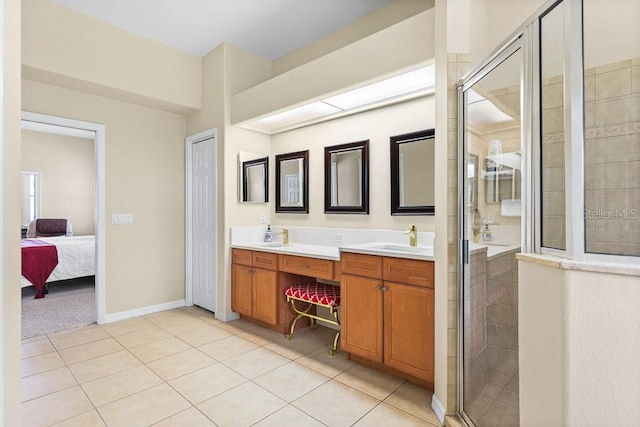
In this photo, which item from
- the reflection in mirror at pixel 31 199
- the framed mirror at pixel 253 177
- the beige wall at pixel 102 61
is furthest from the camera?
the reflection in mirror at pixel 31 199

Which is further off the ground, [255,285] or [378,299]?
[378,299]

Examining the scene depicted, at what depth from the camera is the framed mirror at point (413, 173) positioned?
2.60 metres

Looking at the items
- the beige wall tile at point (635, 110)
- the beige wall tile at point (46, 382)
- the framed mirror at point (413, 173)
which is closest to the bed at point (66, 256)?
the beige wall tile at point (46, 382)

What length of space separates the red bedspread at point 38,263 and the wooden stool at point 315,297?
144 inches

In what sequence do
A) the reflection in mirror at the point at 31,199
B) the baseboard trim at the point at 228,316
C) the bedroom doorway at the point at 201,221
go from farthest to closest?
1. the reflection in mirror at the point at 31,199
2. the bedroom doorway at the point at 201,221
3. the baseboard trim at the point at 228,316

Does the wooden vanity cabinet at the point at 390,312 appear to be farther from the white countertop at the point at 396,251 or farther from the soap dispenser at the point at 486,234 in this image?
the soap dispenser at the point at 486,234

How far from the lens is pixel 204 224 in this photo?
3924mm

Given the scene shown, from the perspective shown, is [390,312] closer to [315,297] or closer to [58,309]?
[315,297]

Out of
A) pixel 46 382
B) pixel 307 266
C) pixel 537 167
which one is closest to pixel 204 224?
pixel 307 266

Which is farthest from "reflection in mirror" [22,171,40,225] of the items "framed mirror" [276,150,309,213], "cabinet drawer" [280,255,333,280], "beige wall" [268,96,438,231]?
"cabinet drawer" [280,255,333,280]

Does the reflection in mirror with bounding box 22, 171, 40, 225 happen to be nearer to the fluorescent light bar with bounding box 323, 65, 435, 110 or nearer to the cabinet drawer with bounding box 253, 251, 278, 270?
the cabinet drawer with bounding box 253, 251, 278, 270

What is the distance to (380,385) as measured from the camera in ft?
7.27

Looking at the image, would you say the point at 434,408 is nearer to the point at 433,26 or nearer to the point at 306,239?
the point at 306,239
